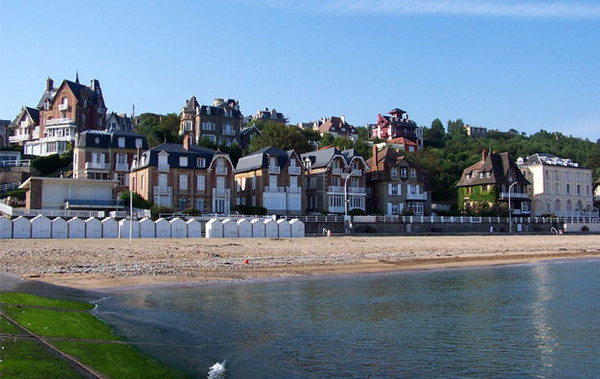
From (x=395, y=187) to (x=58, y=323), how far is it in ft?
192

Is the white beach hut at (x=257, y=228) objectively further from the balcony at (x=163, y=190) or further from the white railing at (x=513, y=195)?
the white railing at (x=513, y=195)

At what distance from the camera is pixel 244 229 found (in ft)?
144

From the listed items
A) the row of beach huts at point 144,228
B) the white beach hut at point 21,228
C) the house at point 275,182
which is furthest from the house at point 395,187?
the white beach hut at point 21,228

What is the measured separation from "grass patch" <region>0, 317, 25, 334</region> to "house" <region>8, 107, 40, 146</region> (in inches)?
2907

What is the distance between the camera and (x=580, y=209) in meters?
83.0

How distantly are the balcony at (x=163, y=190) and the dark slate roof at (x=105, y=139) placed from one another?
10.1m

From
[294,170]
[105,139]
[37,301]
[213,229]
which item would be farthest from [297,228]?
[37,301]

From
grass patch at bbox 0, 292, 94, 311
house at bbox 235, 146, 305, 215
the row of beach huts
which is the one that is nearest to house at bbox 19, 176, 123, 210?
the row of beach huts

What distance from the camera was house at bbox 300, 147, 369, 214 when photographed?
62.6 metres

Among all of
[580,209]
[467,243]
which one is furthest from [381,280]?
[580,209]

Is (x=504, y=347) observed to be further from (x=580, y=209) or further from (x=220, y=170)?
(x=580, y=209)

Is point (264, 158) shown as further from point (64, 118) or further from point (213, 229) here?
point (64, 118)

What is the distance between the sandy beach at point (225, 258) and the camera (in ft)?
76.8

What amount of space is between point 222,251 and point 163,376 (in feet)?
75.9
